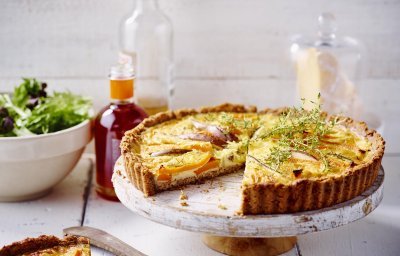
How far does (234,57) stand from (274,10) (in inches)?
14.6

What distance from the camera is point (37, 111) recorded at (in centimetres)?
325

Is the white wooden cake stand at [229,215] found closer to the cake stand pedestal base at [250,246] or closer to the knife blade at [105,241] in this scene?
the cake stand pedestal base at [250,246]

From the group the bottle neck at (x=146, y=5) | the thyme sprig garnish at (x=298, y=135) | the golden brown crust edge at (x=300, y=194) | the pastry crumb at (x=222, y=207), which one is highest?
the bottle neck at (x=146, y=5)

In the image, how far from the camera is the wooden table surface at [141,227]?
→ 9.16 feet

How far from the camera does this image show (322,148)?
2758 millimetres

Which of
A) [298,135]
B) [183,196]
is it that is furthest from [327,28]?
[183,196]

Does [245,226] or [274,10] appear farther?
[274,10]

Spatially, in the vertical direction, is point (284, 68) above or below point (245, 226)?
above

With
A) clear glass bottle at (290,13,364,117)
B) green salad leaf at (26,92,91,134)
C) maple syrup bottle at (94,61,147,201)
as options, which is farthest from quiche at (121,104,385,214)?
green salad leaf at (26,92,91,134)

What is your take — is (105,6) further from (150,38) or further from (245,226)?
(245,226)

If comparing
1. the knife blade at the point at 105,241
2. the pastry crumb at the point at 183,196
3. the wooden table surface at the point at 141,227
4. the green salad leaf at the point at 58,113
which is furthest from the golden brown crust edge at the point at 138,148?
the green salad leaf at the point at 58,113

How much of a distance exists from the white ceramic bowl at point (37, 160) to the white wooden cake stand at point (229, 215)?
18.7 inches

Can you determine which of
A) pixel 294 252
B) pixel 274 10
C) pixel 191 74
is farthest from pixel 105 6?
pixel 294 252

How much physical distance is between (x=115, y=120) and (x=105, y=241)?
743mm
